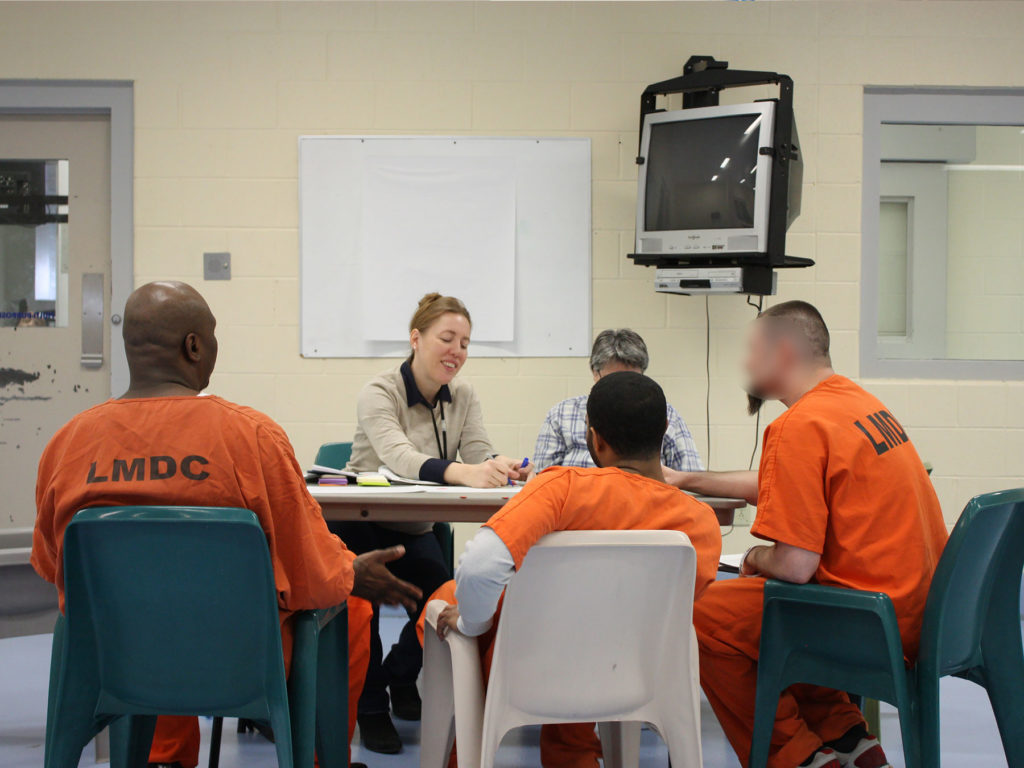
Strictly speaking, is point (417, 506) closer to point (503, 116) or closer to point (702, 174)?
point (702, 174)

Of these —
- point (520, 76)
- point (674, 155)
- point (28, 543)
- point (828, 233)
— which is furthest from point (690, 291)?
point (28, 543)

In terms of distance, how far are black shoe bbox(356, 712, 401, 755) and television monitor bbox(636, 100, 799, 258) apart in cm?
201

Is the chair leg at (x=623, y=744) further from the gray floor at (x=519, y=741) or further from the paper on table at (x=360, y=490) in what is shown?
the paper on table at (x=360, y=490)

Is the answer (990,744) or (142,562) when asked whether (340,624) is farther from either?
(990,744)

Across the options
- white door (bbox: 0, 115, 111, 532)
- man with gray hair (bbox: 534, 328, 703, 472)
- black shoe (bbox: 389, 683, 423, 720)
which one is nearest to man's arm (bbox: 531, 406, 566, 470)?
man with gray hair (bbox: 534, 328, 703, 472)

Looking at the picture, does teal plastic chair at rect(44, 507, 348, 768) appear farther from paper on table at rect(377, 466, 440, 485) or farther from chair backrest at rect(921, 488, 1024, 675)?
chair backrest at rect(921, 488, 1024, 675)

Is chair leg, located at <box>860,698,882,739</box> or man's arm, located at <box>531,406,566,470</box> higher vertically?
man's arm, located at <box>531,406,566,470</box>

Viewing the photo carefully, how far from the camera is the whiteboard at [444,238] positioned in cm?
376

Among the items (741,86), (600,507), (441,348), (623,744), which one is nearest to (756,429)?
(741,86)

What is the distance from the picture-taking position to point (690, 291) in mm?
3434

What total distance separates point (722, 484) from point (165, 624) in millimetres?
1326

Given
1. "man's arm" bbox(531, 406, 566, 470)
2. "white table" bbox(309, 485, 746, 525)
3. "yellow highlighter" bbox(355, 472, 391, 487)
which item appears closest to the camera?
"white table" bbox(309, 485, 746, 525)

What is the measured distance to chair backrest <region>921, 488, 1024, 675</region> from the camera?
1609 mm

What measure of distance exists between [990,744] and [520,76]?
2.96 m
